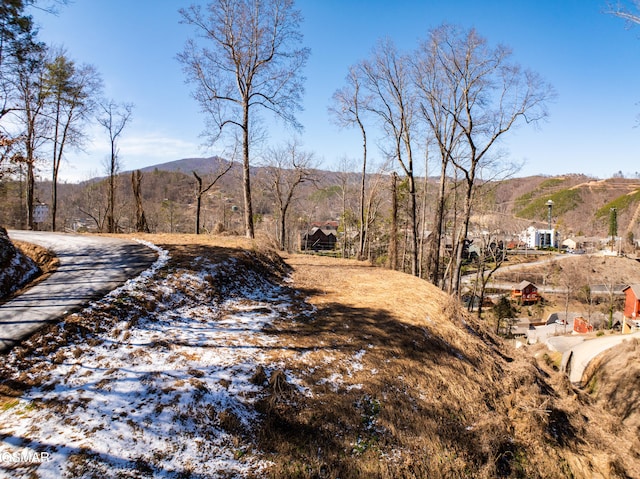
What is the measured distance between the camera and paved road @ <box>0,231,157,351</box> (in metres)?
4.93

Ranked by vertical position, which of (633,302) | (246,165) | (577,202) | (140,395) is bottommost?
(633,302)

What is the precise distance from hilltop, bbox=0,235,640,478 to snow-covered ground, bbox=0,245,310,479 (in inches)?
0.6

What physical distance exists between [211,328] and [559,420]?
6657mm

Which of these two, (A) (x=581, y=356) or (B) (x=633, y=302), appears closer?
(A) (x=581, y=356)

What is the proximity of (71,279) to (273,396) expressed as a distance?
5.05 m

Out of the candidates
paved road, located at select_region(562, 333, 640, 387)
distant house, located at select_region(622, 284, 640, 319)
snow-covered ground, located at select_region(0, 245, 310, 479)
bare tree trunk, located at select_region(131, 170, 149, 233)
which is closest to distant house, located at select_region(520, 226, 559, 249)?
distant house, located at select_region(622, 284, 640, 319)

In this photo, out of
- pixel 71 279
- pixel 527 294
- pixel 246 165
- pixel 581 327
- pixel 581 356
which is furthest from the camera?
pixel 527 294

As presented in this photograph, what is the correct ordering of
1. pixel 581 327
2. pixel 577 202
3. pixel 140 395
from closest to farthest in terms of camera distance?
pixel 140 395 < pixel 581 327 < pixel 577 202

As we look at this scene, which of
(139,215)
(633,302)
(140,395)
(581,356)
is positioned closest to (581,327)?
(633,302)

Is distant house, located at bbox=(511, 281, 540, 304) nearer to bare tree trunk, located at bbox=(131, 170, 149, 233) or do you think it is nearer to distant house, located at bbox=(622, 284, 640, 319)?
distant house, located at bbox=(622, 284, 640, 319)

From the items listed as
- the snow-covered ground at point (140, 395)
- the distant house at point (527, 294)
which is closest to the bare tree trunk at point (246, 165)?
the snow-covered ground at point (140, 395)

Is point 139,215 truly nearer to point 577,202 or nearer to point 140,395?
point 140,395

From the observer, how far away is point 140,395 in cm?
396

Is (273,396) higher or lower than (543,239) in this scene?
higher
